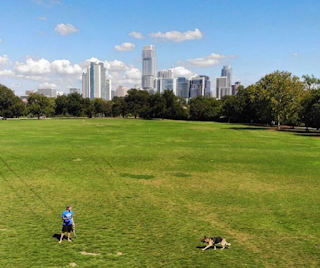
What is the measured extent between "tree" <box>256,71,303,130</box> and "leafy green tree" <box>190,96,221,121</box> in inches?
2664

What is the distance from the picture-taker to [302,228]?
51.3 feet

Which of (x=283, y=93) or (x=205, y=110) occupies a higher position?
(x=283, y=93)

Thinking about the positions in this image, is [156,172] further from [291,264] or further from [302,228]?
[291,264]

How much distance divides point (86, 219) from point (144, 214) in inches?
123

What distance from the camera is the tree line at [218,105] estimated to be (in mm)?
81250


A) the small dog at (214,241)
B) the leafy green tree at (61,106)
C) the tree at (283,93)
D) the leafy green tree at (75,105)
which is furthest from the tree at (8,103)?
the small dog at (214,241)

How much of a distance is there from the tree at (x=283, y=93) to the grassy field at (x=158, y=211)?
50.9 metres

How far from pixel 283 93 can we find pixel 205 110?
73822 mm

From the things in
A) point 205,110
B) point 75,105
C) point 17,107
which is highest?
point 75,105

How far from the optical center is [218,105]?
161875mm

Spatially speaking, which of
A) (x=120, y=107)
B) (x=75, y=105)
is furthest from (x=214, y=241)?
(x=120, y=107)

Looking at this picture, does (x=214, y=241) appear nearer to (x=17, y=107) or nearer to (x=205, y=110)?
(x=205, y=110)

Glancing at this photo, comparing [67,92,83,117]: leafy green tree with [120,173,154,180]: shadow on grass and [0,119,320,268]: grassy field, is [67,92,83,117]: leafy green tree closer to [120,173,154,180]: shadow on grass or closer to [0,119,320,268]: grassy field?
[0,119,320,268]: grassy field

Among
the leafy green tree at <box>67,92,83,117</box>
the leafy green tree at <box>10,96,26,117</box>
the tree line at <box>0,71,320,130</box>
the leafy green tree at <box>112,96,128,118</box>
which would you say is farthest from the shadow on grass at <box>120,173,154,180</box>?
the leafy green tree at <box>67,92,83,117</box>
